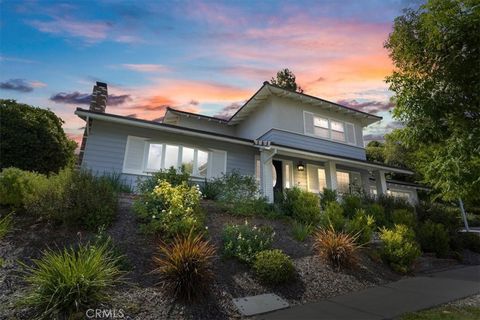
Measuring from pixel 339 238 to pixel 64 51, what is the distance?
10.6 meters

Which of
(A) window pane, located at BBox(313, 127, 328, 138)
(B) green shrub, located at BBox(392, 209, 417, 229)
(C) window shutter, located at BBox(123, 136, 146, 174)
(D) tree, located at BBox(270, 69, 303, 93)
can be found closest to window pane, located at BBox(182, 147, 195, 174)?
(C) window shutter, located at BBox(123, 136, 146, 174)

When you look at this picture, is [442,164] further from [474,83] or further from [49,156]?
[49,156]

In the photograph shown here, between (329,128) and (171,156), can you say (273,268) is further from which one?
(329,128)

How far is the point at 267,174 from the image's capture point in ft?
39.4

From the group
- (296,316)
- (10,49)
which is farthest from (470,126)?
(10,49)

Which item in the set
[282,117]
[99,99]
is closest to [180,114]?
[99,99]

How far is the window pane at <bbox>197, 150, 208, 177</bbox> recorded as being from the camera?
12.6 meters

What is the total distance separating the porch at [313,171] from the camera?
12469 mm

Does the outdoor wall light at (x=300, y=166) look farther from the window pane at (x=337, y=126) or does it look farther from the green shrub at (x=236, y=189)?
the green shrub at (x=236, y=189)

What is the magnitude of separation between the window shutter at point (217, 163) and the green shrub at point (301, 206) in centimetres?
360

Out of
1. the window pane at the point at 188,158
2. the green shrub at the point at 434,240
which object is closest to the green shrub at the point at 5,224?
the window pane at the point at 188,158

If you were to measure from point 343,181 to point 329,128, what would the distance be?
3.33m

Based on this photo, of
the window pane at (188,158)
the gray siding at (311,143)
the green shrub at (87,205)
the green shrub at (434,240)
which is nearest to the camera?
the green shrub at (87,205)

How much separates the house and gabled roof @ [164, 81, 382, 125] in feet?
0.18
